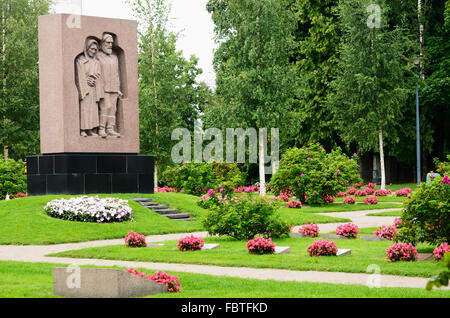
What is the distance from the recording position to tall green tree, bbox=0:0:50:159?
43062 millimetres

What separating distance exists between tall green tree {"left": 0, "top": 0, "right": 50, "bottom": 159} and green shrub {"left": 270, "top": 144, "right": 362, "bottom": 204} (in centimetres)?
1959

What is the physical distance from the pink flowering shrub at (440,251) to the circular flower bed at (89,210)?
37.9 ft

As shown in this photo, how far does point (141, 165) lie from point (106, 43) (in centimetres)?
503

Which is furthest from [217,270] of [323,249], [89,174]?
[89,174]

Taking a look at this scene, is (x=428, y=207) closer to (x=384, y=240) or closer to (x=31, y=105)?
(x=384, y=240)

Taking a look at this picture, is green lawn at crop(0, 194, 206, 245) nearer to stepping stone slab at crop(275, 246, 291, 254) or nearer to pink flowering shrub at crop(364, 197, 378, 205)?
stepping stone slab at crop(275, 246, 291, 254)

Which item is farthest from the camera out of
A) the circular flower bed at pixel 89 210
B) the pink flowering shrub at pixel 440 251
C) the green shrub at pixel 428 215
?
the circular flower bed at pixel 89 210

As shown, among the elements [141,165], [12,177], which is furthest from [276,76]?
[12,177]

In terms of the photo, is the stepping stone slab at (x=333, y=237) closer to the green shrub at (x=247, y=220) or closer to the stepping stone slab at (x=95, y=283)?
the green shrub at (x=247, y=220)

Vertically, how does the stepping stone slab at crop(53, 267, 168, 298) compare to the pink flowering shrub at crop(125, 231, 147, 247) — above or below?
above

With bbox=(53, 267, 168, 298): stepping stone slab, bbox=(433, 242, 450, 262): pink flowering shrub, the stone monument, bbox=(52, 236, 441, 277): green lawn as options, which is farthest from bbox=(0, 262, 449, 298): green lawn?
the stone monument

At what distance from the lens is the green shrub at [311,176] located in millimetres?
30625
